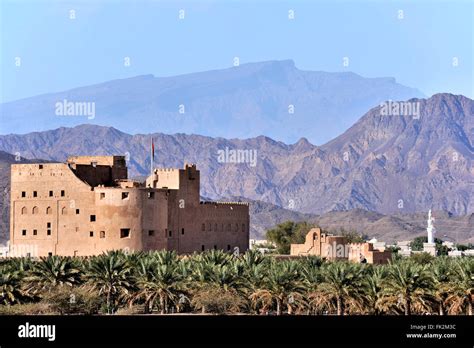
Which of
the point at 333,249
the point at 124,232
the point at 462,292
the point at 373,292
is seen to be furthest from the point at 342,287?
the point at 333,249

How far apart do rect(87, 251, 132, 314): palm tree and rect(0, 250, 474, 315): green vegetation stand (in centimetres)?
5

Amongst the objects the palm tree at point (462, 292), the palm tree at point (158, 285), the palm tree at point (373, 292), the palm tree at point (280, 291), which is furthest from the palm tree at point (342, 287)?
the palm tree at point (158, 285)

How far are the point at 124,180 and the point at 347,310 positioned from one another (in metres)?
36.4

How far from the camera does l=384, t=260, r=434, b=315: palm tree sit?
5909 cm

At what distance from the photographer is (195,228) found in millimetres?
90875

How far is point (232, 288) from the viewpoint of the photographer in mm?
62656

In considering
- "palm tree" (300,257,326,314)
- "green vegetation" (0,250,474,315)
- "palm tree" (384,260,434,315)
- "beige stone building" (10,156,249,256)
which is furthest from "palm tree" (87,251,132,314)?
"beige stone building" (10,156,249,256)

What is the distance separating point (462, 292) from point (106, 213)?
115ft

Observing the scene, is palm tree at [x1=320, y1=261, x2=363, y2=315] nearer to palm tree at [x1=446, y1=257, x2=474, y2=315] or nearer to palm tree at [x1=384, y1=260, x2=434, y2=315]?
palm tree at [x1=384, y1=260, x2=434, y2=315]

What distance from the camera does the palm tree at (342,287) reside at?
200 ft

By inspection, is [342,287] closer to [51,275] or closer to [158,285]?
[158,285]

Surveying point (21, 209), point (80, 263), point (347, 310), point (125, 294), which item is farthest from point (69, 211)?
point (347, 310)
